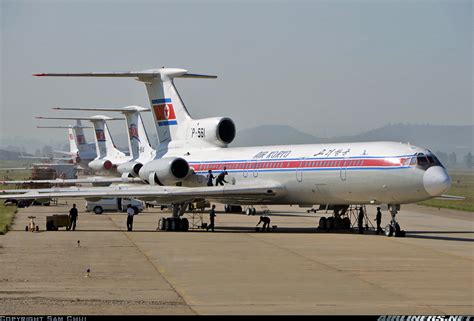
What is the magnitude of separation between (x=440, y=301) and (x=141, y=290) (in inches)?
250

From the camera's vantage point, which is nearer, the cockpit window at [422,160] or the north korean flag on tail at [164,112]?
the cockpit window at [422,160]

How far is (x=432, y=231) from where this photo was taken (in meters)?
41.0

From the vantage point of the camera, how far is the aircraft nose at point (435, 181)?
109ft

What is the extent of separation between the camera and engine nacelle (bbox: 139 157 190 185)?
136 ft

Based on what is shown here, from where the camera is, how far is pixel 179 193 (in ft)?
125

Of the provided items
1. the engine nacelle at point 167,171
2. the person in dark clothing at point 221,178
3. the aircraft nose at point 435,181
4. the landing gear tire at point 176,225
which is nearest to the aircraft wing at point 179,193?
the landing gear tire at point 176,225

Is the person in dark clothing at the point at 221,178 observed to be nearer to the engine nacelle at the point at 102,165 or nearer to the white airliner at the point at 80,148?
the engine nacelle at the point at 102,165

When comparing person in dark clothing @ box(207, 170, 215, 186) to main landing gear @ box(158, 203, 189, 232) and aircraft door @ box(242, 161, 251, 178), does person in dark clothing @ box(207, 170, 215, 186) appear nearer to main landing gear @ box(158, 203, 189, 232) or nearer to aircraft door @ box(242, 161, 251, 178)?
aircraft door @ box(242, 161, 251, 178)

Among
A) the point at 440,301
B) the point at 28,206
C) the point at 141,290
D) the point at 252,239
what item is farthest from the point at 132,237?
the point at 28,206

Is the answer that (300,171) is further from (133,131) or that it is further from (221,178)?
(133,131)

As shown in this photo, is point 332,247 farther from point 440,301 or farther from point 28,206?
point 28,206

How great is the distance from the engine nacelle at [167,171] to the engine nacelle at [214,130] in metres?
2.71

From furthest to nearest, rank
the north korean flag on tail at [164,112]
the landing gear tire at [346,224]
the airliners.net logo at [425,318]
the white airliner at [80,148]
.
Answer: the white airliner at [80,148] → the north korean flag on tail at [164,112] → the landing gear tire at [346,224] → the airliners.net logo at [425,318]

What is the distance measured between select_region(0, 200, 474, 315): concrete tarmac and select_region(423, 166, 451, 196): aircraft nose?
200 cm
